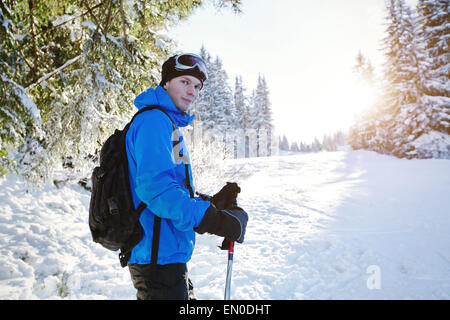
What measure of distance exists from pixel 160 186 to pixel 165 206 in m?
0.13

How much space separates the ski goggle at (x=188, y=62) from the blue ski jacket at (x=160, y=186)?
38 cm

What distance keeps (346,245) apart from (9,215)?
345 inches

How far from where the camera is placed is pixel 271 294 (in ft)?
14.6

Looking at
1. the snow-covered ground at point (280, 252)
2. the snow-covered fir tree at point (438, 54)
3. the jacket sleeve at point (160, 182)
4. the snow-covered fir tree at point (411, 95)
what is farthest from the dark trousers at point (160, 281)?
the snow-covered fir tree at point (438, 54)

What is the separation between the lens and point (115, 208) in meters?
1.59

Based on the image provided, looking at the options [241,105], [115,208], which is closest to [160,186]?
[115,208]

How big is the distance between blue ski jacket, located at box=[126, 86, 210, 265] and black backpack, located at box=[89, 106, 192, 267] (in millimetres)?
42

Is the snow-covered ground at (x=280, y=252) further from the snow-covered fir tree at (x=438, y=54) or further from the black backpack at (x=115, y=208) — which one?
the snow-covered fir tree at (x=438, y=54)

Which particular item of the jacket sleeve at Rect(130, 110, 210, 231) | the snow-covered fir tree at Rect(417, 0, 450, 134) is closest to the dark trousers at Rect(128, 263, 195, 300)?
the jacket sleeve at Rect(130, 110, 210, 231)

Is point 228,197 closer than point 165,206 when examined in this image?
No

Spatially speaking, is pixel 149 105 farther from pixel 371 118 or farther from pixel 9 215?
pixel 371 118

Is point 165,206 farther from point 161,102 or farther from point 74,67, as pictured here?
point 74,67

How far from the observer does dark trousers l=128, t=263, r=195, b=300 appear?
5.51ft
